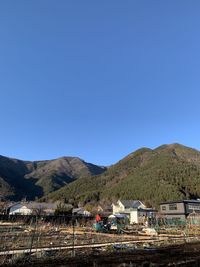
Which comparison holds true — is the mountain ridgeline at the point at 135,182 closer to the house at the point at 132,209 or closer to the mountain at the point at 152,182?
the mountain at the point at 152,182

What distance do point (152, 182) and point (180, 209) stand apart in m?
37.4

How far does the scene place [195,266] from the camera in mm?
7148

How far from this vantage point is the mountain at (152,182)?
8100 cm

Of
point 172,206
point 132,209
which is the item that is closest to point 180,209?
point 172,206

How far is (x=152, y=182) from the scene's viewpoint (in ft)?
295

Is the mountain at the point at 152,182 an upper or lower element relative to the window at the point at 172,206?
upper

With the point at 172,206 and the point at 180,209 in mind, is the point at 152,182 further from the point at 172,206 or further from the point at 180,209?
the point at 180,209

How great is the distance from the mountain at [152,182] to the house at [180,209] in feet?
62.3

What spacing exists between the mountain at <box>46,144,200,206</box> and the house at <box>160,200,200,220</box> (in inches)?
748

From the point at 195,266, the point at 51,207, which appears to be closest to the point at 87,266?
the point at 195,266

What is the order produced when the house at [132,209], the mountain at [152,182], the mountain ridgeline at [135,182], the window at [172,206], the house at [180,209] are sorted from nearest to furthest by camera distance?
1. the house at [180,209]
2. the window at [172,206]
3. the house at [132,209]
4. the mountain at [152,182]
5. the mountain ridgeline at [135,182]

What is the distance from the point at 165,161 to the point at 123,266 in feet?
353

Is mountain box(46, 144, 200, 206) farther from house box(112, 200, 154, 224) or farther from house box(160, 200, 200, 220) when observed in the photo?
house box(160, 200, 200, 220)

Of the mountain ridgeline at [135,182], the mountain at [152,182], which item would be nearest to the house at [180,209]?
the mountain at [152,182]
